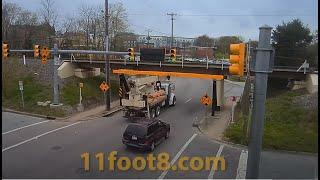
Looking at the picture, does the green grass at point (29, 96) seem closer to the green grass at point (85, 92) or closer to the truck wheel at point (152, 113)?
the green grass at point (85, 92)

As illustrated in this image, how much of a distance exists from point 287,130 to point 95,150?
10.4m

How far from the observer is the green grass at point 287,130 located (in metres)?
19.7

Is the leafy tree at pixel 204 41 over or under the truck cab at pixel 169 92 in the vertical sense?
over

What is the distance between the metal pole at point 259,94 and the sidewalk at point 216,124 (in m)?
13.9

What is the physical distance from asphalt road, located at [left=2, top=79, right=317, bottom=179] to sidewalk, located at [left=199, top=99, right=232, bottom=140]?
0.69 meters

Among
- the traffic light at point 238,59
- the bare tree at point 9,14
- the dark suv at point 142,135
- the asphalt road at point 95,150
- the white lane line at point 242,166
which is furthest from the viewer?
the bare tree at point 9,14

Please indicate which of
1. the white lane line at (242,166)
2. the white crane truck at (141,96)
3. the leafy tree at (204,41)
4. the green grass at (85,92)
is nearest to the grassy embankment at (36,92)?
the green grass at (85,92)

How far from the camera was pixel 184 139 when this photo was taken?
23.0 metres

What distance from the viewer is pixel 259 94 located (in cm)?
888

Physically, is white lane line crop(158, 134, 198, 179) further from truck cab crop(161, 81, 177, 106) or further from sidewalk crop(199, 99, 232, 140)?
truck cab crop(161, 81, 177, 106)

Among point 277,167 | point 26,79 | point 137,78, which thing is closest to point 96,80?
point 26,79

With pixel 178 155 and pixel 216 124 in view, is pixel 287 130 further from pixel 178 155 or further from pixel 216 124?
pixel 178 155

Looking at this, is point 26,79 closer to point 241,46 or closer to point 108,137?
point 108,137

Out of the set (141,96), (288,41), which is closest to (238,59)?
(141,96)
